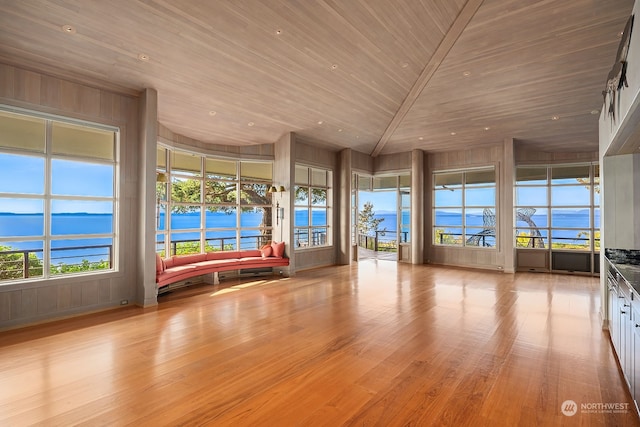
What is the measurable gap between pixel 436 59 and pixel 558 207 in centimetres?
581

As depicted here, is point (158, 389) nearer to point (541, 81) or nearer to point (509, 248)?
point (541, 81)

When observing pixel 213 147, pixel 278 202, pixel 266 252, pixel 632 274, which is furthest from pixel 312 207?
pixel 632 274

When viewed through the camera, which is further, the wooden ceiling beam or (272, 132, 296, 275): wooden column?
(272, 132, 296, 275): wooden column

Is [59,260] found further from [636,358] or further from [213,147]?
[636,358]

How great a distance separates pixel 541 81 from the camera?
5.48 metres

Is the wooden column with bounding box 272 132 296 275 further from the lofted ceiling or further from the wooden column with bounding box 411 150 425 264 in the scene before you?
the wooden column with bounding box 411 150 425 264

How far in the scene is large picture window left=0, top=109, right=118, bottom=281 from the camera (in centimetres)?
408

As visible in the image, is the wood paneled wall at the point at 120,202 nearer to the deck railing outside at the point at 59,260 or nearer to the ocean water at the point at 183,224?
the deck railing outside at the point at 59,260

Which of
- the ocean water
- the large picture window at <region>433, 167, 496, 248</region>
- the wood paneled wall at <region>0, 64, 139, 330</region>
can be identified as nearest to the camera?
the wood paneled wall at <region>0, 64, 139, 330</region>

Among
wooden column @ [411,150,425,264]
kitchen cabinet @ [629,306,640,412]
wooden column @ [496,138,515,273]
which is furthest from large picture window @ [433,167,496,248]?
kitchen cabinet @ [629,306,640,412]

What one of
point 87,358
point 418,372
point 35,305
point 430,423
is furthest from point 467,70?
point 35,305

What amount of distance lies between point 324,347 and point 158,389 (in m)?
1.57

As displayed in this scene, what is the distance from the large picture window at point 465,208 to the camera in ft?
29.0

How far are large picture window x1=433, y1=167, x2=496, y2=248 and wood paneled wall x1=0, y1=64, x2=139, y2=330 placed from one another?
309 inches
